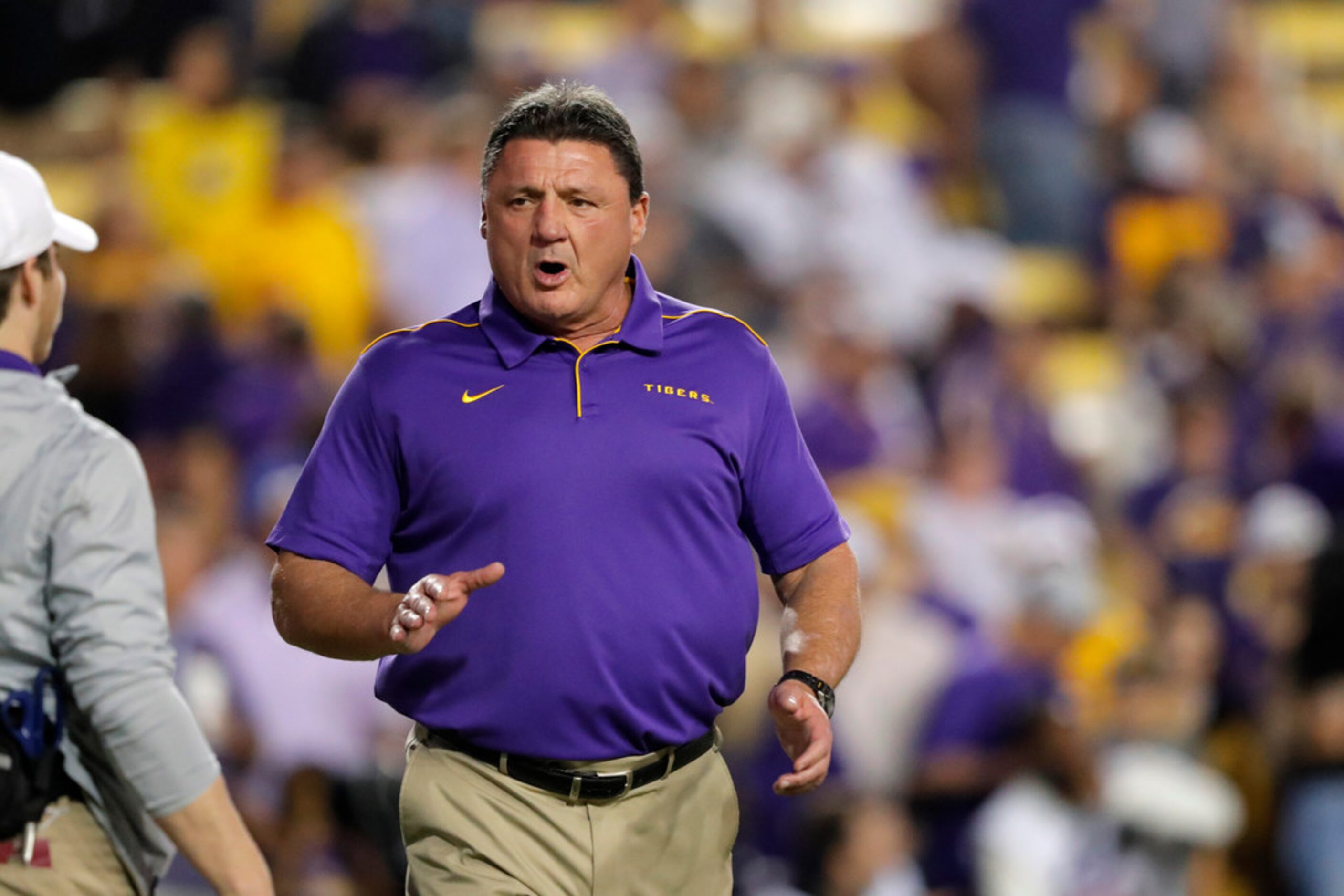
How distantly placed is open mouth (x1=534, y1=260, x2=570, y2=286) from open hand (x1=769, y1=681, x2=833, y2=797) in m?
0.69

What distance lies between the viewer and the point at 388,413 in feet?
9.96

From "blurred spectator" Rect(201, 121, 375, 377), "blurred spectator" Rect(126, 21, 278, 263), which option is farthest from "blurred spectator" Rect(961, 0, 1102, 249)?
"blurred spectator" Rect(126, 21, 278, 263)

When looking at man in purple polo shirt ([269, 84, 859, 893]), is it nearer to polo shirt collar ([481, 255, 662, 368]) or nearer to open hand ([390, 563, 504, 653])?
polo shirt collar ([481, 255, 662, 368])

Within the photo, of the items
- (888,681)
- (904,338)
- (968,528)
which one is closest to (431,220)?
(904,338)

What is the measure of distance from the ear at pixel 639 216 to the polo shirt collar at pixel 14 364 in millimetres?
925

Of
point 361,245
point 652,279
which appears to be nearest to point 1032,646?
point 652,279

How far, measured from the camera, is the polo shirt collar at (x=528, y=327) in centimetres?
309

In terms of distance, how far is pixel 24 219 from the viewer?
307 centimetres

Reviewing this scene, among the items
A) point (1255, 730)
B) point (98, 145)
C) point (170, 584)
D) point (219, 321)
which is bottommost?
point (1255, 730)

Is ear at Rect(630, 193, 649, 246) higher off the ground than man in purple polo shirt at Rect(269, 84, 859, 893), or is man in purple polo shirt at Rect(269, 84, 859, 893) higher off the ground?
ear at Rect(630, 193, 649, 246)

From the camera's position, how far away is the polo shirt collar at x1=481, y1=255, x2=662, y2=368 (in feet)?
10.1

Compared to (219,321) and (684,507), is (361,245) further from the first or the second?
(684,507)

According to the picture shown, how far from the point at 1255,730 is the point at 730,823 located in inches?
160

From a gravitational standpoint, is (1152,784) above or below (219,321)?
below
